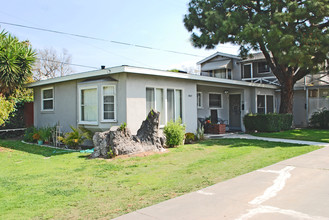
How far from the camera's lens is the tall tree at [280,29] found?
12.4m

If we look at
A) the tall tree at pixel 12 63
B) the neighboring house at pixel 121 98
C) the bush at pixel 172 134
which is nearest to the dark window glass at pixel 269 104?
the neighboring house at pixel 121 98

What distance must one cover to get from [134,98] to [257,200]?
267 inches

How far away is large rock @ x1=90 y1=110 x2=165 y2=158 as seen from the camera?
28.0 feet

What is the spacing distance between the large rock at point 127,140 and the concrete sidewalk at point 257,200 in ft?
13.1

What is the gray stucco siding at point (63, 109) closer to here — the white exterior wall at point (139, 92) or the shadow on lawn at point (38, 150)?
the shadow on lawn at point (38, 150)

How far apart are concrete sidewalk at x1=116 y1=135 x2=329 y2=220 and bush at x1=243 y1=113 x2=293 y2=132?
29.2 feet

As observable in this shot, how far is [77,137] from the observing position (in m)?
10.5

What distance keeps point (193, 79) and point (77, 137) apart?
18.5 ft

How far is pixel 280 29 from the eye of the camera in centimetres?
1314

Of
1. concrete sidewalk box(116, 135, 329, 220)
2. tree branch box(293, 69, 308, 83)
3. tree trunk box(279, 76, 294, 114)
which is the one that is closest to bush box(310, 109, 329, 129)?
tree trunk box(279, 76, 294, 114)

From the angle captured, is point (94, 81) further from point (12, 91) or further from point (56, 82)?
point (12, 91)

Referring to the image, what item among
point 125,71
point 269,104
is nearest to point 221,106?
point 269,104

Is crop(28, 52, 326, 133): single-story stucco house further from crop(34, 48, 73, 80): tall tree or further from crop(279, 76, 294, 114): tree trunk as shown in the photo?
crop(34, 48, 73, 80): tall tree

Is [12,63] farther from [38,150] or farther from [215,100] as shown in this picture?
[215,100]
